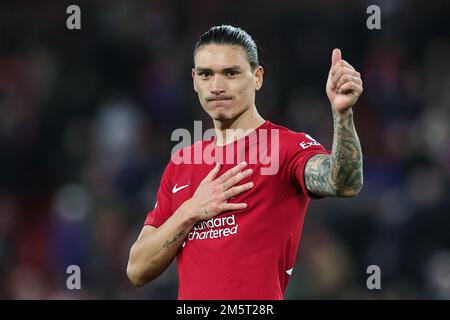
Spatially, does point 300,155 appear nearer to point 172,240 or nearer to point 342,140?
point 342,140

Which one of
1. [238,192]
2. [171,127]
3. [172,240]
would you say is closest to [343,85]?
[238,192]

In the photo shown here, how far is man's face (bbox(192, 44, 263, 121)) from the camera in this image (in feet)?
11.5

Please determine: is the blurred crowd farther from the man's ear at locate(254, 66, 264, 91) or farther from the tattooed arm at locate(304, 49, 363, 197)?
the tattooed arm at locate(304, 49, 363, 197)

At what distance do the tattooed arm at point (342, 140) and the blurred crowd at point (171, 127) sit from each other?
14.6 ft

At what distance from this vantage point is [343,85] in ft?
9.44

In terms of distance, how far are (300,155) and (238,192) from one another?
30cm

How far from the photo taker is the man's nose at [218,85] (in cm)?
347

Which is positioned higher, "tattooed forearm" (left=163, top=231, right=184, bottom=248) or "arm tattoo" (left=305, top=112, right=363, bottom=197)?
"arm tattoo" (left=305, top=112, right=363, bottom=197)

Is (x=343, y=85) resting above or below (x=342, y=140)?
above

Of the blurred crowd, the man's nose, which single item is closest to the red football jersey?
the man's nose

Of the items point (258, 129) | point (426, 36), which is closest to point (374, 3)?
point (426, 36)

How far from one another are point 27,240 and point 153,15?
3.80 metres

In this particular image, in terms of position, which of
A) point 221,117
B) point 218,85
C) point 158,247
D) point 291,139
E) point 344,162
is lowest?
point 158,247

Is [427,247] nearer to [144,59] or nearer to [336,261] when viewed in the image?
[336,261]
